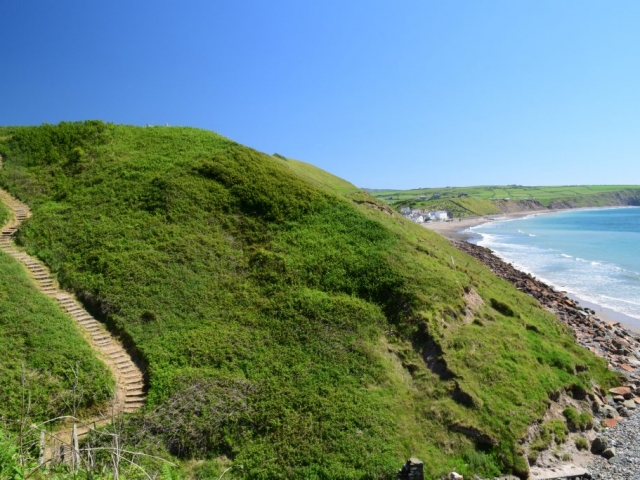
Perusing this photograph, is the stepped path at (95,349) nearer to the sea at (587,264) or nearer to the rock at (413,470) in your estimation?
the rock at (413,470)

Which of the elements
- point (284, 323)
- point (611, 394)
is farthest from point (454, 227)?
point (284, 323)

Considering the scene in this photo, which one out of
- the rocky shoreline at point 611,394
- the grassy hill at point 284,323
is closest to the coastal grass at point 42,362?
the grassy hill at point 284,323

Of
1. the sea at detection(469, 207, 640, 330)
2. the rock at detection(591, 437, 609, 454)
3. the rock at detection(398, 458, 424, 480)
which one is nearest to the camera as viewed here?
the rock at detection(398, 458, 424, 480)

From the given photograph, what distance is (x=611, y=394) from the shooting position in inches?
774

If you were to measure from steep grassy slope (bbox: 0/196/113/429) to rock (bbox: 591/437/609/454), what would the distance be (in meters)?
18.0

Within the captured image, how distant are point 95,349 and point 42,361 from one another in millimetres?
1993

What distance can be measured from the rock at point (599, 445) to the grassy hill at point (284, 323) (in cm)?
224

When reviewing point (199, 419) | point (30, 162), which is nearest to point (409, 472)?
point (199, 419)

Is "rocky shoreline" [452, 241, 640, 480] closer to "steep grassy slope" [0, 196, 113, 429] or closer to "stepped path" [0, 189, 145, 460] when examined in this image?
"stepped path" [0, 189, 145, 460]

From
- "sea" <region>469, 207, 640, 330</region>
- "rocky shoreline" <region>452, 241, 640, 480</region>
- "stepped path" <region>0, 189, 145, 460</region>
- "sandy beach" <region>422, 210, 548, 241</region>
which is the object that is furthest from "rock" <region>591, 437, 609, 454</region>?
"sandy beach" <region>422, 210, 548, 241</region>

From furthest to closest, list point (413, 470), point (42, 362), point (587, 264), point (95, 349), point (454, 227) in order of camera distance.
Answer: point (454, 227), point (587, 264), point (95, 349), point (42, 362), point (413, 470)

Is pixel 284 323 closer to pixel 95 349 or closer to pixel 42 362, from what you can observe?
pixel 95 349

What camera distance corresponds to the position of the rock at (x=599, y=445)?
619 inches

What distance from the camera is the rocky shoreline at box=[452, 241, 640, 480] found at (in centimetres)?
1500
